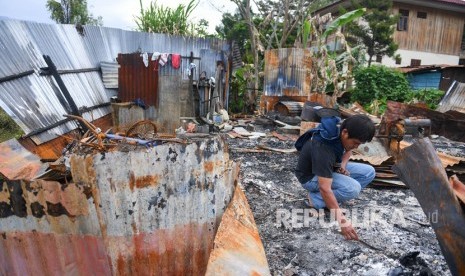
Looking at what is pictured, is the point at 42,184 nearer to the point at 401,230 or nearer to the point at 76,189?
the point at 76,189

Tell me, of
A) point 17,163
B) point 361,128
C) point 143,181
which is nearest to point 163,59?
point 17,163

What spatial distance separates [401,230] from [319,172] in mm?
1229

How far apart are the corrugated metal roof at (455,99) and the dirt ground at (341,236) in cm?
906

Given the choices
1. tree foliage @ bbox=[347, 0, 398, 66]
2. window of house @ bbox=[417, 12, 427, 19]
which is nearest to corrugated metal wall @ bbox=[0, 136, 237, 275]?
tree foliage @ bbox=[347, 0, 398, 66]

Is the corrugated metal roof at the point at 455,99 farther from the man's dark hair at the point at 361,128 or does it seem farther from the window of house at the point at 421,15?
the window of house at the point at 421,15

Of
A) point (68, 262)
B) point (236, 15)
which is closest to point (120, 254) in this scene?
point (68, 262)

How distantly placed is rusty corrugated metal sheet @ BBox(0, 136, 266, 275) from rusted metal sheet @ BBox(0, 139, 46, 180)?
346 mm

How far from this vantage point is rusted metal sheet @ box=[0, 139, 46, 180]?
2.33 metres

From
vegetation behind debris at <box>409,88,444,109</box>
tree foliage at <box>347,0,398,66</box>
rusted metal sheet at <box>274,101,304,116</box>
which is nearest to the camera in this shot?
rusted metal sheet at <box>274,101,304,116</box>

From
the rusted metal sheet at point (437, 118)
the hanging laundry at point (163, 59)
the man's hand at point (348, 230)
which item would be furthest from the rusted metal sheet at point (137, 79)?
the man's hand at point (348, 230)

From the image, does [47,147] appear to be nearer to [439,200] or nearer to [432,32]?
[439,200]

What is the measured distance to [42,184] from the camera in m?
1.99

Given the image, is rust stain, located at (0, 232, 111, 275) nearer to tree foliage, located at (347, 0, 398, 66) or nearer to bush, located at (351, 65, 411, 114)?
bush, located at (351, 65, 411, 114)

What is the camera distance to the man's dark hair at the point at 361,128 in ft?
9.07
